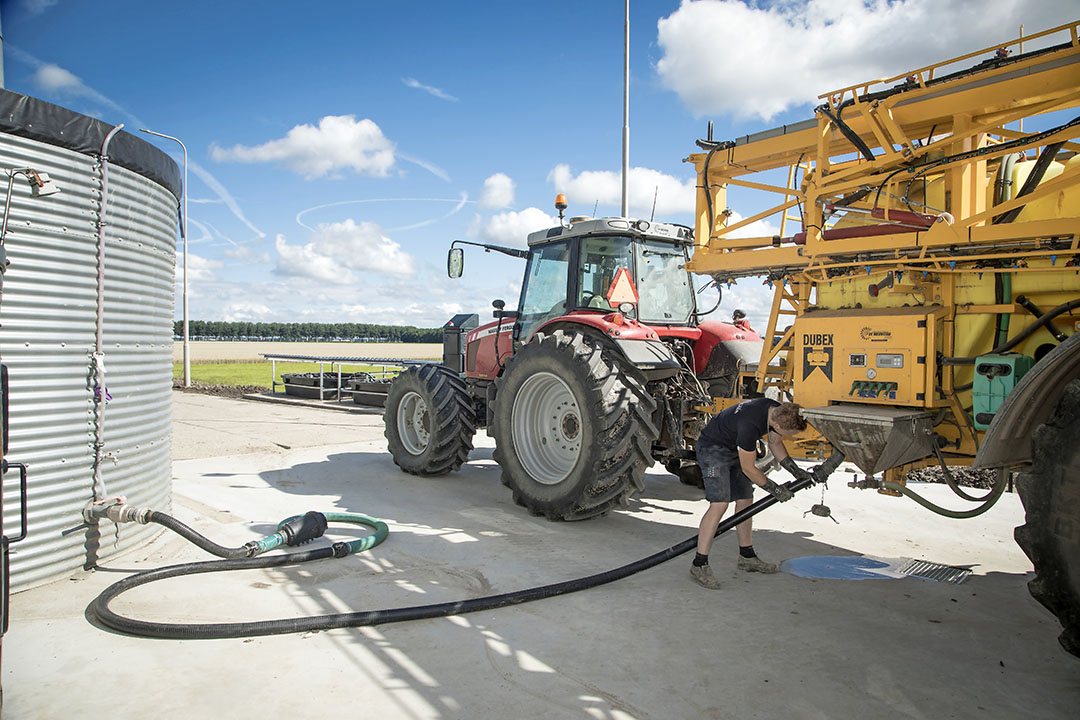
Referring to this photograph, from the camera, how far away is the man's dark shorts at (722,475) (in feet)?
15.9

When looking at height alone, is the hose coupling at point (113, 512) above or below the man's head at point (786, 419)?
below

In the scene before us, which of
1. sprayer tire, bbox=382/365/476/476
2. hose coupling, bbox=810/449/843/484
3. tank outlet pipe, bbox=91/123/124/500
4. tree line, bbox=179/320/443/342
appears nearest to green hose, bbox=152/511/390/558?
tank outlet pipe, bbox=91/123/124/500

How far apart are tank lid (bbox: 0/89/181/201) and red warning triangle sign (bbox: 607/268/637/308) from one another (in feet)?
12.5

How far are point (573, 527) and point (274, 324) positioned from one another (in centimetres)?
7763

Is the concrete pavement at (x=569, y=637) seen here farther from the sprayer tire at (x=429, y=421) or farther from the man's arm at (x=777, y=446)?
the sprayer tire at (x=429, y=421)

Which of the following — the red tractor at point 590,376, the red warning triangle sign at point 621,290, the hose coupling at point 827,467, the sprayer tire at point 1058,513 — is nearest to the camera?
the sprayer tire at point 1058,513

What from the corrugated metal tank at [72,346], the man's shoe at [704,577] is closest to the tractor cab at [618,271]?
the man's shoe at [704,577]

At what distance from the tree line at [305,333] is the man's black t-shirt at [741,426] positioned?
68526 mm

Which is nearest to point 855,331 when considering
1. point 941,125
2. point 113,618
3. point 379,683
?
point 941,125

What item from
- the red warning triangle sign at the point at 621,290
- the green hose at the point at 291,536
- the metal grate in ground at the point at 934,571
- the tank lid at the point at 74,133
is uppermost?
the tank lid at the point at 74,133

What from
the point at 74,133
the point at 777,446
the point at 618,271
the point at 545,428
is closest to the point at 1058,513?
the point at 777,446

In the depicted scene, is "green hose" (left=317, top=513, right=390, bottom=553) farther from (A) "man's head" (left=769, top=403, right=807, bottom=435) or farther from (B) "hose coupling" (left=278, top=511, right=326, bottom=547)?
(A) "man's head" (left=769, top=403, right=807, bottom=435)

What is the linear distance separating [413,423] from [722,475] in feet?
14.9

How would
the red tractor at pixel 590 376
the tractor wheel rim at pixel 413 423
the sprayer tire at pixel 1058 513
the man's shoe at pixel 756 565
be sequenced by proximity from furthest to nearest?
the tractor wheel rim at pixel 413 423, the red tractor at pixel 590 376, the man's shoe at pixel 756 565, the sprayer tire at pixel 1058 513
